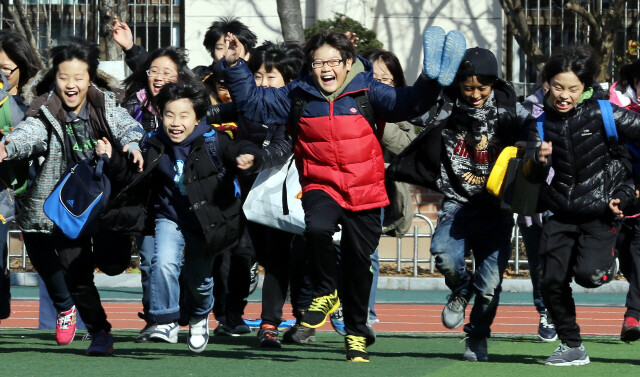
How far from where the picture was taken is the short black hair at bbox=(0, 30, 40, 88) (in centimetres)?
905

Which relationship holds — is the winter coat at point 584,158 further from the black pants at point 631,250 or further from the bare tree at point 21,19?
the bare tree at point 21,19

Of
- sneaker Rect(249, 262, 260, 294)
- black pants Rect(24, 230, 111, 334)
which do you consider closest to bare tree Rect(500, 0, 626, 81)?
sneaker Rect(249, 262, 260, 294)

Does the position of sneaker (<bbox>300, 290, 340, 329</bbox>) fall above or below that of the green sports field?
above

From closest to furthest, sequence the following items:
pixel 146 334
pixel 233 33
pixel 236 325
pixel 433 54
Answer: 1. pixel 433 54
2. pixel 146 334
3. pixel 236 325
4. pixel 233 33

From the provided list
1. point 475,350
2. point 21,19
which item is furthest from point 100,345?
point 21,19

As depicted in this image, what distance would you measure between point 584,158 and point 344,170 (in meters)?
1.39

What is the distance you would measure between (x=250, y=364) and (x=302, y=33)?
953 centimetres

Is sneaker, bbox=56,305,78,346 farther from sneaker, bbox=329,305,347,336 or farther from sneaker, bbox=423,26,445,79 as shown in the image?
sneaker, bbox=423,26,445,79

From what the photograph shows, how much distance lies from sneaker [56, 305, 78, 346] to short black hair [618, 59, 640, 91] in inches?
170

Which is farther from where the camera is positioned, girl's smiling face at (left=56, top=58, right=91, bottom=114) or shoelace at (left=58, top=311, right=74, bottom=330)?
shoelace at (left=58, top=311, right=74, bottom=330)

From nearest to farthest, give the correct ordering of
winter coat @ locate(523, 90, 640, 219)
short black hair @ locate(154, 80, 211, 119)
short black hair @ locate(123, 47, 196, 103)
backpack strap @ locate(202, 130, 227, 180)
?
1. winter coat @ locate(523, 90, 640, 219)
2. backpack strap @ locate(202, 130, 227, 180)
3. short black hair @ locate(154, 80, 211, 119)
4. short black hair @ locate(123, 47, 196, 103)

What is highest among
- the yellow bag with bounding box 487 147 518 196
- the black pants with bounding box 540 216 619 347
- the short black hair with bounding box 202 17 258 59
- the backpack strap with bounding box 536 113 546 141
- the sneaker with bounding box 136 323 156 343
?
the short black hair with bounding box 202 17 258 59

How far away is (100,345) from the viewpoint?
8000 mm

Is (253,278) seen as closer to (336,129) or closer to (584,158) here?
(336,129)
